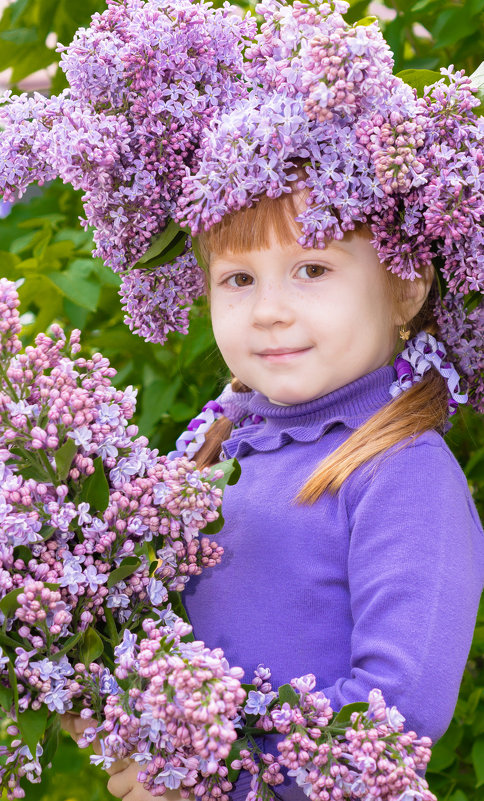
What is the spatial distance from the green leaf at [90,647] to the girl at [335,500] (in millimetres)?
196

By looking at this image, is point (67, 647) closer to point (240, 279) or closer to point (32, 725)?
point (32, 725)

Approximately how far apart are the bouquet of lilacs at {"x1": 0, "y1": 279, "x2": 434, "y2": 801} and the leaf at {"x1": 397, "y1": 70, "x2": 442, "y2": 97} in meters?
0.58

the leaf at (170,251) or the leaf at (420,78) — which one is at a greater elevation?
the leaf at (420,78)

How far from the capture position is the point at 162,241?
1414 millimetres

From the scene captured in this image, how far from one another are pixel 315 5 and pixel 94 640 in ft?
2.51

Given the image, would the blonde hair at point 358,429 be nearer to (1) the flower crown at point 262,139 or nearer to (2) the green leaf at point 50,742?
(1) the flower crown at point 262,139

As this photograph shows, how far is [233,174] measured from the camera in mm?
1207

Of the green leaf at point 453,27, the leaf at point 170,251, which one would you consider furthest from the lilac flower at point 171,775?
the green leaf at point 453,27

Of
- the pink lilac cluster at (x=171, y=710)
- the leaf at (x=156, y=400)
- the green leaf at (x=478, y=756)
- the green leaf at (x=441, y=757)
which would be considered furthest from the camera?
the leaf at (x=156, y=400)

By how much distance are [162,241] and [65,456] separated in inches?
18.5

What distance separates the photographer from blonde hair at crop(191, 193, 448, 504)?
124 cm

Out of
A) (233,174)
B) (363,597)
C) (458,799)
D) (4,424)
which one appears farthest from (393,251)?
(458,799)

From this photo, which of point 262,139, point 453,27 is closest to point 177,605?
point 262,139

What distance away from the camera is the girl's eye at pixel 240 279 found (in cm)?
133
